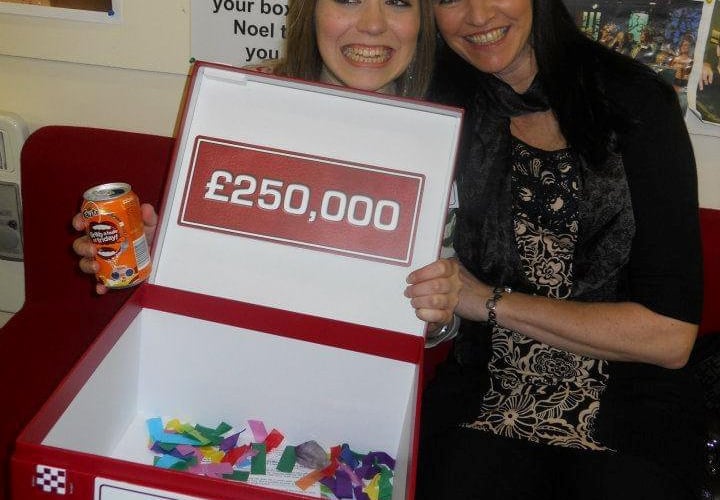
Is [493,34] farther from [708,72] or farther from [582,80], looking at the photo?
[708,72]

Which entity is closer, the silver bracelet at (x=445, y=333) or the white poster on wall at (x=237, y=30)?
the silver bracelet at (x=445, y=333)

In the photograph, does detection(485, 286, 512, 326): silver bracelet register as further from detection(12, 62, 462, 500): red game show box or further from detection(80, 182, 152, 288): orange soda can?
detection(80, 182, 152, 288): orange soda can

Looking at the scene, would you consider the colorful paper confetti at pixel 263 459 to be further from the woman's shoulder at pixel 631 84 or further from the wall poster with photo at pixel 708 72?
the wall poster with photo at pixel 708 72

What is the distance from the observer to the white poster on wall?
1.46 meters

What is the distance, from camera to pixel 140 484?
68 cm

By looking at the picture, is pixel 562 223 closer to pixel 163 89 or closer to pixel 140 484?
pixel 140 484

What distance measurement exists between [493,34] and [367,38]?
0.67ft

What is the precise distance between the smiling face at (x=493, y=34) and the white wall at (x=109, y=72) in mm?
461

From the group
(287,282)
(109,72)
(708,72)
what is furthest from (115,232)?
(708,72)

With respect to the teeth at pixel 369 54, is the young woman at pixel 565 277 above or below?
below

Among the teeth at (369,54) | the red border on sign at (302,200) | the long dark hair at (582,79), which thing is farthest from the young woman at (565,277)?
the red border on sign at (302,200)

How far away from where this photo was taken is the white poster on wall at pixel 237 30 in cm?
146

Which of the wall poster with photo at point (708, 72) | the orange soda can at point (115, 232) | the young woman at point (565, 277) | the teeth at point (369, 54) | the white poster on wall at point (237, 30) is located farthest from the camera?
the white poster on wall at point (237, 30)

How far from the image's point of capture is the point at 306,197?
40.0 inches
